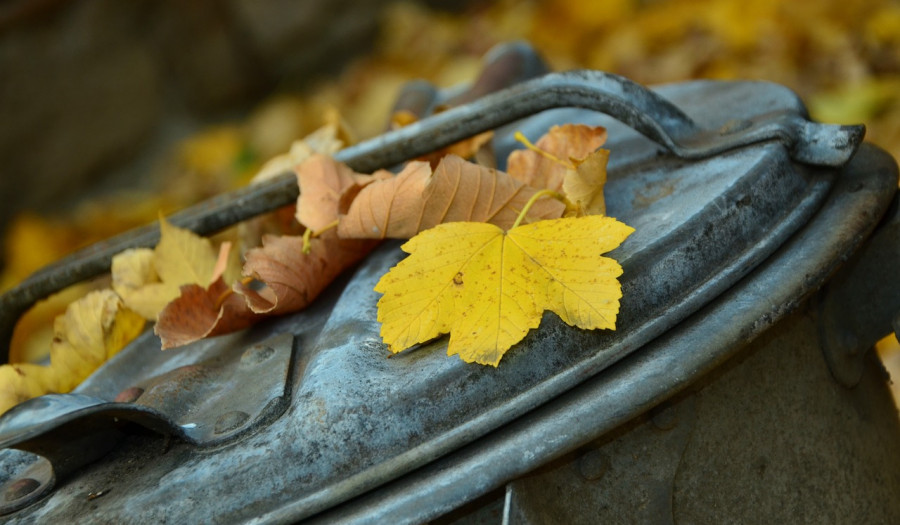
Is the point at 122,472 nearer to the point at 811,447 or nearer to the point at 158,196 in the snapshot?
the point at 811,447

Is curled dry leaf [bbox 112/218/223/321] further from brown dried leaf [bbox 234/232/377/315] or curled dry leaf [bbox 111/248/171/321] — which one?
brown dried leaf [bbox 234/232/377/315]

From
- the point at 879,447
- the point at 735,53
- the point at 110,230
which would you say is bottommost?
the point at 879,447

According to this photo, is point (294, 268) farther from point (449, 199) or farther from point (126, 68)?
point (126, 68)

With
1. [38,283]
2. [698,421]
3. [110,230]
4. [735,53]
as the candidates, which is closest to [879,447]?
[698,421]

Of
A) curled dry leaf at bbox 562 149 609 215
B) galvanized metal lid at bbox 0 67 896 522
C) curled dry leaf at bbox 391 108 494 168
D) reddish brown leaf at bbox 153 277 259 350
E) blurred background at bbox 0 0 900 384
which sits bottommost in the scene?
galvanized metal lid at bbox 0 67 896 522

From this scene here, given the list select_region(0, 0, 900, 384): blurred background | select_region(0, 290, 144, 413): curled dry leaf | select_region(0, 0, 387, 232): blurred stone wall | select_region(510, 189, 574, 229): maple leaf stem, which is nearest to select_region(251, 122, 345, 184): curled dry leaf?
select_region(0, 290, 144, 413): curled dry leaf

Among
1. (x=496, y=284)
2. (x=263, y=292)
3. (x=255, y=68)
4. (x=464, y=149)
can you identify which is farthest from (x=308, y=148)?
(x=255, y=68)
